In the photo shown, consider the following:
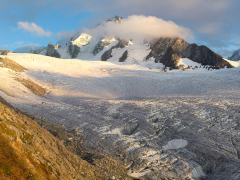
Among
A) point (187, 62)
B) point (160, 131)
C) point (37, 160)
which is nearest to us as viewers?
point (37, 160)

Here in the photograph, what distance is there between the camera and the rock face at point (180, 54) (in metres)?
51.9

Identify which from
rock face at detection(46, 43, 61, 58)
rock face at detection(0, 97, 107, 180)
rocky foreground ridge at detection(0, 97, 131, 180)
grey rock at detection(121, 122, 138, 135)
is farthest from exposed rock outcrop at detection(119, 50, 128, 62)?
rock face at detection(0, 97, 107, 180)

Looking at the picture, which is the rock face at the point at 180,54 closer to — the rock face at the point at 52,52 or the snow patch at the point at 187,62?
the snow patch at the point at 187,62

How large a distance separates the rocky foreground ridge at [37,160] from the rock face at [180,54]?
4845 centimetres

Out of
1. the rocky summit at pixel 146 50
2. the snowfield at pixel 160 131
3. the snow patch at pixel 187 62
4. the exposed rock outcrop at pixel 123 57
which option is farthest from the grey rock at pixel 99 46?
the snowfield at pixel 160 131

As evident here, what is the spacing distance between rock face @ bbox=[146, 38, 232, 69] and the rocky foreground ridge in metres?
48.5

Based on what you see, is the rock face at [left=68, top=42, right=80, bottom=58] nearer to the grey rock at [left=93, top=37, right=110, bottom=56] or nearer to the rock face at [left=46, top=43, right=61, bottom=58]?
the rock face at [left=46, top=43, right=61, bottom=58]

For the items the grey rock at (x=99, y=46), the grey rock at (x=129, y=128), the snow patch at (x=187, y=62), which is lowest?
the grey rock at (x=129, y=128)

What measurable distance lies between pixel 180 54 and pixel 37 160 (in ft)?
193

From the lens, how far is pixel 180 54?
5803cm

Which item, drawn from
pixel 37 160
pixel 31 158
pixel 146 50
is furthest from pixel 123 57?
pixel 31 158

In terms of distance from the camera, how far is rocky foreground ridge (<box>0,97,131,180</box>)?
4663 mm

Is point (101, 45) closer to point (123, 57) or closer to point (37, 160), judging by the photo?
point (123, 57)

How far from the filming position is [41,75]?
3133cm
